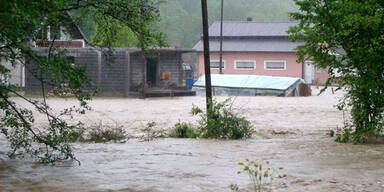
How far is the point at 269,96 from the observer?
42.3 meters

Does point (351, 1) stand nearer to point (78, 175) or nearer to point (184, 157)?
point (184, 157)

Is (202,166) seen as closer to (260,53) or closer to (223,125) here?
(223,125)

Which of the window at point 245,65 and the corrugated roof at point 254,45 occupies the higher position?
the corrugated roof at point 254,45

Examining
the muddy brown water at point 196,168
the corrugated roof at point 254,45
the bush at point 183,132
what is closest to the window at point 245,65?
the corrugated roof at point 254,45

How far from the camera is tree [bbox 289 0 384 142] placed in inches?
610

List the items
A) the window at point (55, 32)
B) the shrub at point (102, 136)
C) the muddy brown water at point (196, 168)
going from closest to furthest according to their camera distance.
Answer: the muddy brown water at point (196, 168), the window at point (55, 32), the shrub at point (102, 136)

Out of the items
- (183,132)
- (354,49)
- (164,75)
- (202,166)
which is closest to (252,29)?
(164,75)

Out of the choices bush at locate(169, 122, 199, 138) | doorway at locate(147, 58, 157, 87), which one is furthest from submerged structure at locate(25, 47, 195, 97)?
bush at locate(169, 122, 199, 138)

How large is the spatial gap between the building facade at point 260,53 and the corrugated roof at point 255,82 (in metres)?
14.5

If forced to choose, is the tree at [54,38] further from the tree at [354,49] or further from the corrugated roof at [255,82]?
the corrugated roof at [255,82]

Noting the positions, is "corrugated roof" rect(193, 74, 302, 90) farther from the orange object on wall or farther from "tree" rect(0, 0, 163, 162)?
"tree" rect(0, 0, 163, 162)

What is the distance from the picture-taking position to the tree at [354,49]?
15484mm

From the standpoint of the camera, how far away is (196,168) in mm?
12281

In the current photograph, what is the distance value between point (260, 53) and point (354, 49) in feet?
147
